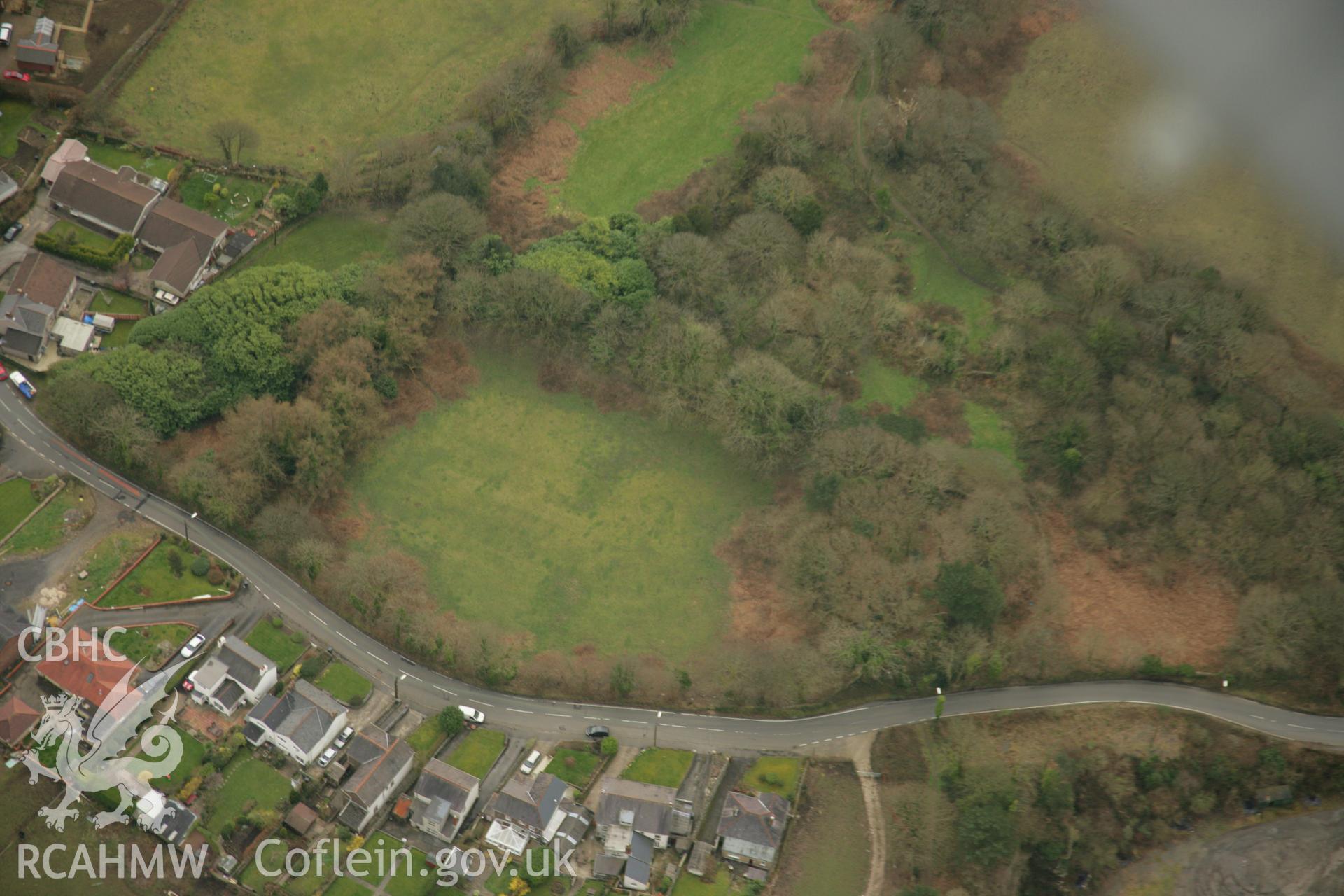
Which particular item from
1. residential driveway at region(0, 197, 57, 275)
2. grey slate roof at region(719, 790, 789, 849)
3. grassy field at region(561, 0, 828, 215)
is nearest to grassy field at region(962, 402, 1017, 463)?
grassy field at region(561, 0, 828, 215)

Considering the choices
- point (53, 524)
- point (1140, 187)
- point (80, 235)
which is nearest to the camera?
point (53, 524)

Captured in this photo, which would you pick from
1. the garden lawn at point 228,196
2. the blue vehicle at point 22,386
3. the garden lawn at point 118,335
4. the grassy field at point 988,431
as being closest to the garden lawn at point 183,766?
the blue vehicle at point 22,386

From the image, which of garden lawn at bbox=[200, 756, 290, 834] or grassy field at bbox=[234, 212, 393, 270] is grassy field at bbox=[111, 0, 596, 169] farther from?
garden lawn at bbox=[200, 756, 290, 834]

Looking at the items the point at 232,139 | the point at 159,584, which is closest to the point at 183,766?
the point at 159,584

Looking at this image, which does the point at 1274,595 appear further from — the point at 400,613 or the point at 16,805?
the point at 16,805

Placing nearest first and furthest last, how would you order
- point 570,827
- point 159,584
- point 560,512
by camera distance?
1. point 570,827
2. point 159,584
3. point 560,512

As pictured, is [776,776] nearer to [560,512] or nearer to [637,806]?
[637,806]
